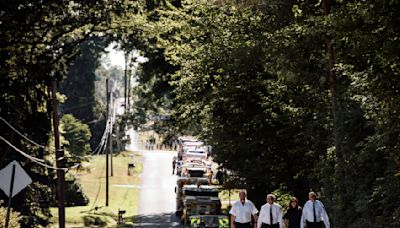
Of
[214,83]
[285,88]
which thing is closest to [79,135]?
[214,83]

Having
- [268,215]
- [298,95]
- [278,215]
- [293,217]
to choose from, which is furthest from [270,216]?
[298,95]

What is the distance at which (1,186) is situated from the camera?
1594 centimetres

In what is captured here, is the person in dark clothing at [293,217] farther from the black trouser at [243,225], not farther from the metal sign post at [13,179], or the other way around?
the metal sign post at [13,179]

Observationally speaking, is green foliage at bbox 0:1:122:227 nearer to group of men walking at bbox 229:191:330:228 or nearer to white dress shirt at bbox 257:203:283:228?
group of men walking at bbox 229:191:330:228

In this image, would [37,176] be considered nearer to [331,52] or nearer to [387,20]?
[331,52]

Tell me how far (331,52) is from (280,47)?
1963mm

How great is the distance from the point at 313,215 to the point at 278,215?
839mm

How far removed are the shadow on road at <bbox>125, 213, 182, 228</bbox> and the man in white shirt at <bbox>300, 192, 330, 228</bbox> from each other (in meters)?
21.6

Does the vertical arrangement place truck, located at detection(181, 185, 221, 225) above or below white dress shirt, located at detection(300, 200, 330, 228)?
below

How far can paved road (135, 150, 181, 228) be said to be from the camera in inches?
1604

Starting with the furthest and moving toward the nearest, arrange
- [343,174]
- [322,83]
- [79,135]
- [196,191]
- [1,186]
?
[79,135]
[196,191]
[322,83]
[343,174]
[1,186]

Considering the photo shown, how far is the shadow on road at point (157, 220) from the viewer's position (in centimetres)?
3806

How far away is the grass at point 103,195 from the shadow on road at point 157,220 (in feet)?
5.36

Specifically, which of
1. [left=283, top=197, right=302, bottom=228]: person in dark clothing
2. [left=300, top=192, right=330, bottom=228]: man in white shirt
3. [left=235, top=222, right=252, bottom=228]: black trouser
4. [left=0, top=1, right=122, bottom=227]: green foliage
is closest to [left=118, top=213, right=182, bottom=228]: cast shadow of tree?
[left=0, top=1, right=122, bottom=227]: green foliage
